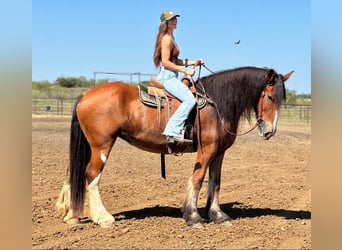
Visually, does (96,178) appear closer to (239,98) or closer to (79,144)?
(79,144)

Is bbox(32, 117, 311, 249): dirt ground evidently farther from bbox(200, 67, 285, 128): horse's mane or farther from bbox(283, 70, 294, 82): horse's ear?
bbox(283, 70, 294, 82): horse's ear

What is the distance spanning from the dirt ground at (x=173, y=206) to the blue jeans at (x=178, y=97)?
4.00 ft

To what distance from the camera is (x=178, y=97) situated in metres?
4.84

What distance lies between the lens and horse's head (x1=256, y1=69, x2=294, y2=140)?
4.79 metres

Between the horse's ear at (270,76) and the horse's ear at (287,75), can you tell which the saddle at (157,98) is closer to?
the horse's ear at (270,76)

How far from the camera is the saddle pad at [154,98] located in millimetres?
4883

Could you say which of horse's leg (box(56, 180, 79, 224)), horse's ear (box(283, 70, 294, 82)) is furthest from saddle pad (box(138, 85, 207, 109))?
horse's leg (box(56, 180, 79, 224))

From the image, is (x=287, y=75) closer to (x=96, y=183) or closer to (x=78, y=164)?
(x=96, y=183)

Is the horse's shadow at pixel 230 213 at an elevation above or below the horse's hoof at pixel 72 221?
below

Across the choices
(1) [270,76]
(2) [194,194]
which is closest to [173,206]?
(2) [194,194]

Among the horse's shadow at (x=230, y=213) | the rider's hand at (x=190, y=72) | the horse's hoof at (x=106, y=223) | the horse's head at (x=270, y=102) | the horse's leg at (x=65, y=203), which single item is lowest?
the horse's shadow at (x=230, y=213)

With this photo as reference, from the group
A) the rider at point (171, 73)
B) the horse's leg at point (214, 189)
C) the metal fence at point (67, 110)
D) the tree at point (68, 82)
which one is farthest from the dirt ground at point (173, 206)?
the tree at point (68, 82)
